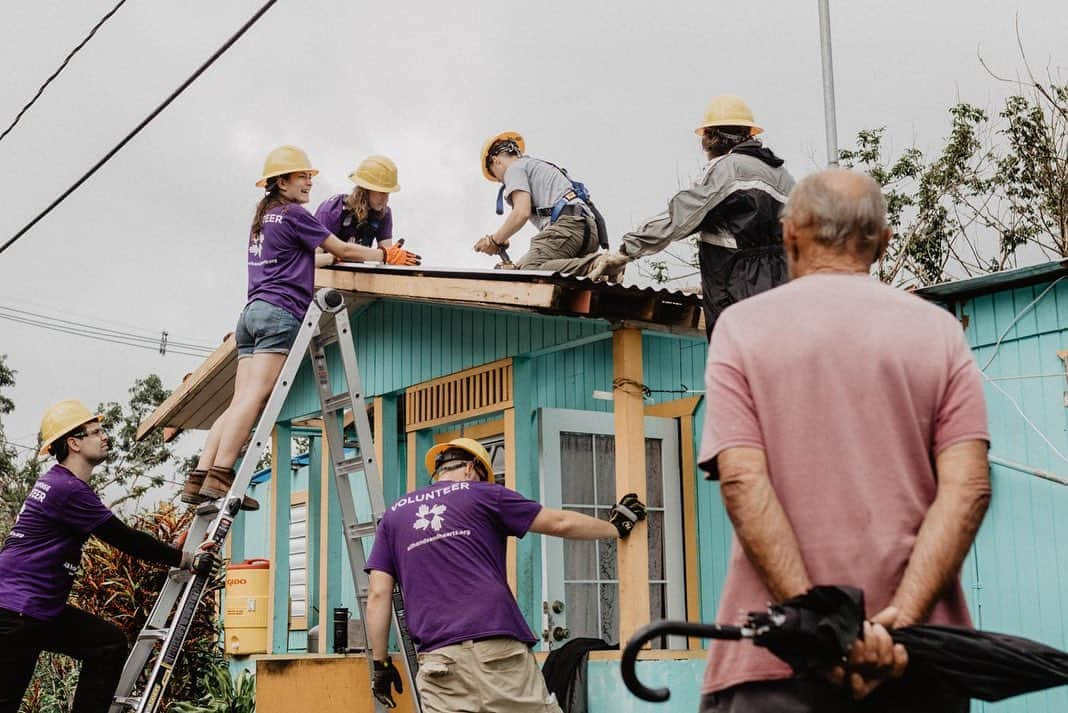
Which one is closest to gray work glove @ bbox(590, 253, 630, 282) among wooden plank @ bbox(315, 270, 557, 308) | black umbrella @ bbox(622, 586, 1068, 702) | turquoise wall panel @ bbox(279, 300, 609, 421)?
wooden plank @ bbox(315, 270, 557, 308)

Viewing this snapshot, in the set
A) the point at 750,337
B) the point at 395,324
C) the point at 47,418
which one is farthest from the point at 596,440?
the point at 750,337

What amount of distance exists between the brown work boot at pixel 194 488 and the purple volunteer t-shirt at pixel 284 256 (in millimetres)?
1045

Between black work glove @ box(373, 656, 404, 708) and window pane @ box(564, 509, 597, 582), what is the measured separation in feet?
5.72

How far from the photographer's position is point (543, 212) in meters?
8.23

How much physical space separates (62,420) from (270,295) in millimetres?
1338

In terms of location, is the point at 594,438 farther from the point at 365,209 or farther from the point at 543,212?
the point at 365,209

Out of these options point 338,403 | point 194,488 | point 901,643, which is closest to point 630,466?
point 338,403

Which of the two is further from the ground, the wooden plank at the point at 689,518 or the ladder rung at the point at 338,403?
the ladder rung at the point at 338,403

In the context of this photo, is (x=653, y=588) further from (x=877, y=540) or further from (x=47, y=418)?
(x=877, y=540)

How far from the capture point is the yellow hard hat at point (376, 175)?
8039mm

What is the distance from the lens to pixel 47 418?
646cm

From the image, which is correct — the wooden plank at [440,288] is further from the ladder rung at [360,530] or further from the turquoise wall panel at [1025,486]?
the turquoise wall panel at [1025,486]

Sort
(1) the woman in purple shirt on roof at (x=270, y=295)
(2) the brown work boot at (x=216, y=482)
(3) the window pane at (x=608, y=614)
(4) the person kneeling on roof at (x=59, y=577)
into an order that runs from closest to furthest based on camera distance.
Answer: (4) the person kneeling on roof at (x=59, y=577), (2) the brown work boot at (x=216, y=482), (1) the woman in purple shirt on roof at (x=270, y=295), (3) the window pane at (x=608, y=614)

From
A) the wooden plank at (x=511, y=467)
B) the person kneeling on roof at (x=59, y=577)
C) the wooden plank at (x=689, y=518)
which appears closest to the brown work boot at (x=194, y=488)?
the person kneeling on roof at (x=59, y=577)
